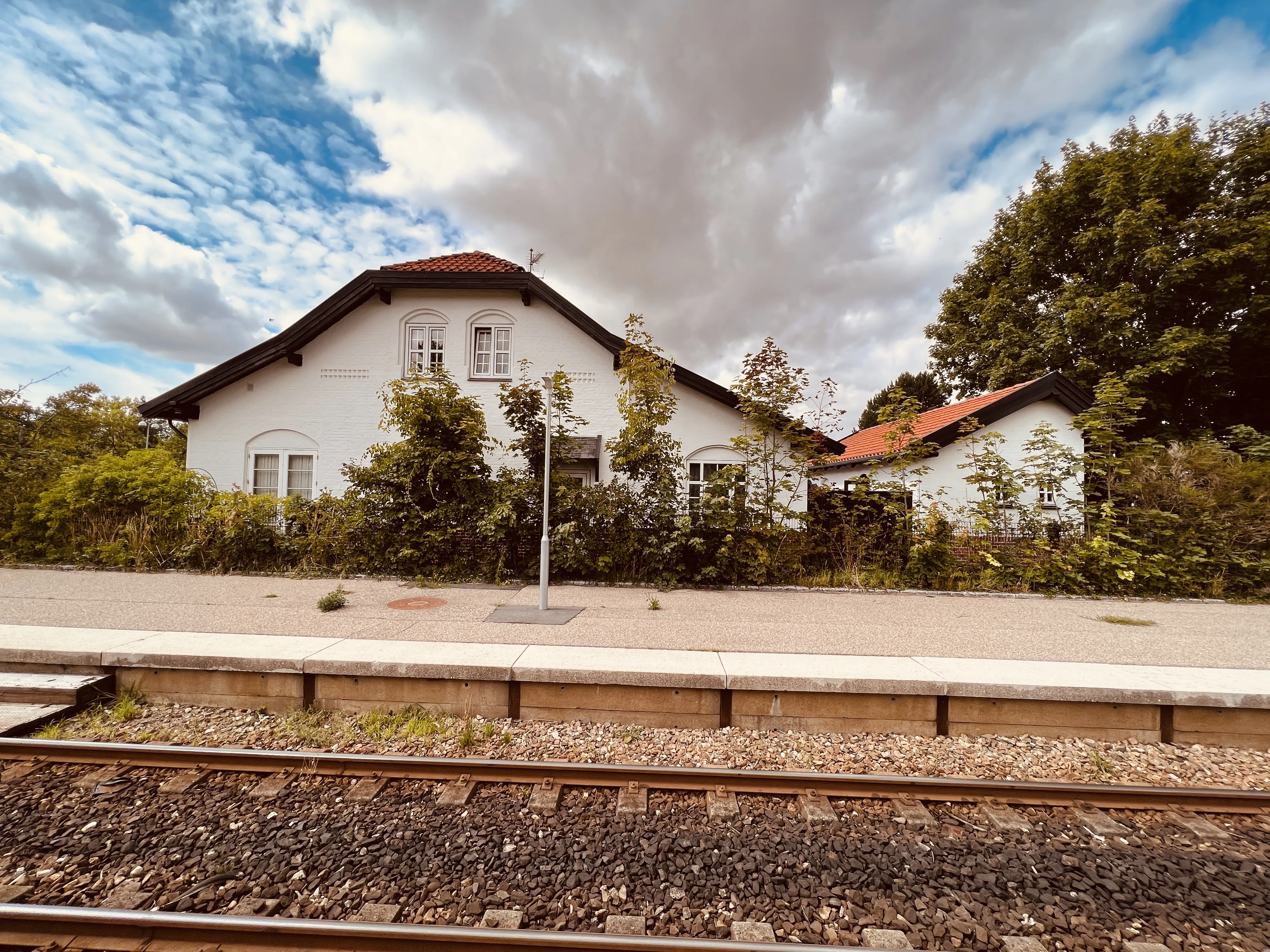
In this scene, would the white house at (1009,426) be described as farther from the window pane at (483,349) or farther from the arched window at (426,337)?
the arched window at (426,337)

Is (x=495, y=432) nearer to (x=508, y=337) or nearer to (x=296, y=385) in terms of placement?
(x=508, y=337)

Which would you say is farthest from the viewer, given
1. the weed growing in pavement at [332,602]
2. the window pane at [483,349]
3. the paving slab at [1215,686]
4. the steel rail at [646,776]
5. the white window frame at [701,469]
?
the window pane at [483,349]

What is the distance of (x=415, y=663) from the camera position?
4.89m

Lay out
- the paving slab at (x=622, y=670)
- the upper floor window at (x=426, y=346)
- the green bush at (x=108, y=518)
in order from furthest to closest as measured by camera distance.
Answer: the upper floor window at (x=426, y=346), the green bush at (x=108, y=518), the paving slab at (x=622, y=670)

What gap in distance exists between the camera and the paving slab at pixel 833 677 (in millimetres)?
4648

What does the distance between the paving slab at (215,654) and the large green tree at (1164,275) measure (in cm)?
2227

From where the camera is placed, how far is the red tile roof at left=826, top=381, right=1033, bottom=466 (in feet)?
46.8

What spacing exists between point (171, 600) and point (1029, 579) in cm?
1446

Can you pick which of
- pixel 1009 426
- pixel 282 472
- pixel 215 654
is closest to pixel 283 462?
pixel 282 472

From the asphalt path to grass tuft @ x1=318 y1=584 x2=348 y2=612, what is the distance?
0.13 metres

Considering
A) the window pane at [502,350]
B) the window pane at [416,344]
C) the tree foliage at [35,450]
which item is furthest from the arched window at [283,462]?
the window pane at [502,350]

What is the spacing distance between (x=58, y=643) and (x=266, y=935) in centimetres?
520

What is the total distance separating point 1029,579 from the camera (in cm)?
968

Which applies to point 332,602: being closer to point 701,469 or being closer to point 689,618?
point 689,618
